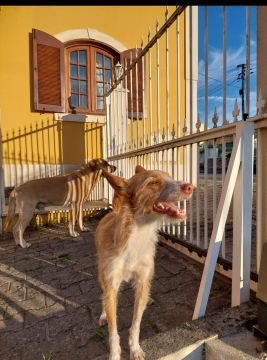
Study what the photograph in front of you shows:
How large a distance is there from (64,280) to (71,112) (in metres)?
5.52

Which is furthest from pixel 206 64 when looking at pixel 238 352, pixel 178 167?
pixel 238 352

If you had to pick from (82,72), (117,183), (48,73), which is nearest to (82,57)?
(82,72)

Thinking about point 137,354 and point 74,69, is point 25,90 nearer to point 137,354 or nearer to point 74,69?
point 74,69

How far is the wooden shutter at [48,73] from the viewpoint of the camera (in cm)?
709

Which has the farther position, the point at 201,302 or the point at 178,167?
the point at 178,167

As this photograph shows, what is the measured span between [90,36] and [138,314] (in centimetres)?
783

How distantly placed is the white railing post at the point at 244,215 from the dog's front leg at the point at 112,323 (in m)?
0.96

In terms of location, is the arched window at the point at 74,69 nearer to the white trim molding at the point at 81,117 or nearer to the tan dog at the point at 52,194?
the white trim molding at the point at 81,117

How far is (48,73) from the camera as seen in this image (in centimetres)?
728

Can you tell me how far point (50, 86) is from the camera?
24.0 ft

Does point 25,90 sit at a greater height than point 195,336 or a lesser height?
greater

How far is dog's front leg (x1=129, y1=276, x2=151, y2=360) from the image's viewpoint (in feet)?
5.87

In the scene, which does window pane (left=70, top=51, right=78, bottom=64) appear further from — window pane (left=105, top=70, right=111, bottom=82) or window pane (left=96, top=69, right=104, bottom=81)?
window pane (left=105, top=70, right=111, bottom=82)
